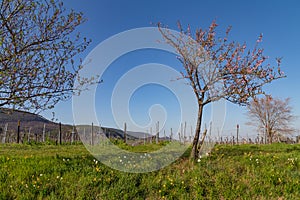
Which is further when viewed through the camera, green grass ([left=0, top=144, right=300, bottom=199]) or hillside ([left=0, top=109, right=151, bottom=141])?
hillside ([left=0, top=109, right=151, bottom=141])

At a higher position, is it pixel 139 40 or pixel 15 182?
pixel 139 40

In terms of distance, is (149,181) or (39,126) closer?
(149,181)

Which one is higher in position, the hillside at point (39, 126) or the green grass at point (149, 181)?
the hillside at point (39, 126)

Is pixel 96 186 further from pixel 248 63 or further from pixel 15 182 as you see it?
pixel 248 63

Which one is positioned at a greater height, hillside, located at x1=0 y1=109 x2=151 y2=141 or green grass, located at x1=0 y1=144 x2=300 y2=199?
hillside, located at x1=0 y1=109 x2=151 y2=141

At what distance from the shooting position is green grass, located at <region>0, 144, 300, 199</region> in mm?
5965

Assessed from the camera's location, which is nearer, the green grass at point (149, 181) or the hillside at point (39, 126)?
the green grass at point (149, 181)

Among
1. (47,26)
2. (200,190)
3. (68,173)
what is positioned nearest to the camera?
(200,190)

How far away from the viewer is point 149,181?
21.7 feet

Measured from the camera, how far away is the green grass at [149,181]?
19.6 feet

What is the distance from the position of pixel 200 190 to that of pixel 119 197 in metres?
1.91

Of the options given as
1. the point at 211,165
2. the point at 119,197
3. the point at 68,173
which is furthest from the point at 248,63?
the point at 68,173

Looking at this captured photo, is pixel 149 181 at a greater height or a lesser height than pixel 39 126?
lesser

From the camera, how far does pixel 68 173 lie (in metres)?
6.89
